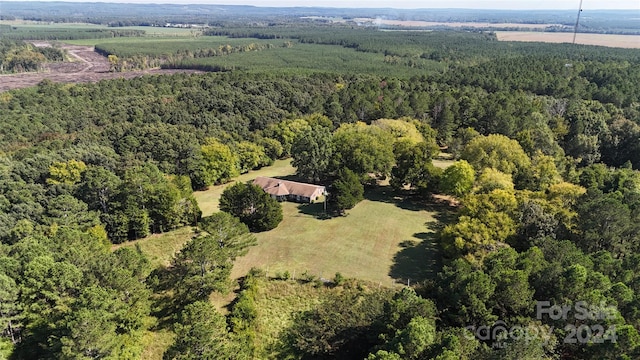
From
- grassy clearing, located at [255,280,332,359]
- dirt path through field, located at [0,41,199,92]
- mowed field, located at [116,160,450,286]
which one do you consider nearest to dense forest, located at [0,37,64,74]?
dirt path through field, located at [0,41,199,92]

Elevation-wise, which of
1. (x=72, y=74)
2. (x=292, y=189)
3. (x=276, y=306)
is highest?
(x=72, y=74)

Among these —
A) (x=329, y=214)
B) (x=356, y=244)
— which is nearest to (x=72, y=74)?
(x=329, y=214)

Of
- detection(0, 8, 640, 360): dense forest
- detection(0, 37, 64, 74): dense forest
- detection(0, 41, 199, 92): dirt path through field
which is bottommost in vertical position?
detection(0, 8, 640, 360): dense forest

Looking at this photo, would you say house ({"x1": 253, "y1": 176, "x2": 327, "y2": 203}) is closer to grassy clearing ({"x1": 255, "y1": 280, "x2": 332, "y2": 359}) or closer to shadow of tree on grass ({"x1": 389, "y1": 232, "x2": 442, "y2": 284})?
shadow of tree on grass ({"x1": 389, "y1": 232, "x2": 442, "y2": 284})

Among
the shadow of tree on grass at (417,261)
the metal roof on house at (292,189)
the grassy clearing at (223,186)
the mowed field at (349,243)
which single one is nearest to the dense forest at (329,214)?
the grassy clearing at (223,186)

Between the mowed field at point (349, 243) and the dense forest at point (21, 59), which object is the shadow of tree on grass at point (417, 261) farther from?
the dense forest at point (21, 59)

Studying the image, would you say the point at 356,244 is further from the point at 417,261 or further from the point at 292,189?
the point at 292,189

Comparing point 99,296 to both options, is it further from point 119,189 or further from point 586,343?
point 586,343
